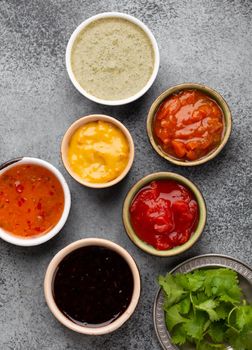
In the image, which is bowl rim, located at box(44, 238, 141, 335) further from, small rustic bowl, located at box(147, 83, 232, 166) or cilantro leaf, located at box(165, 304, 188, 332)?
small rustic bowl, located at box(147, 83, 232, 166)

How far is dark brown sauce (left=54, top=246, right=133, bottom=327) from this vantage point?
2842mm

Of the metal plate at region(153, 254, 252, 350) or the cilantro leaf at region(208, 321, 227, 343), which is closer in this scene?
the cilantro leaf at region(208, 321, 227, 343)

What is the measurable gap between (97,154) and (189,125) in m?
0.37

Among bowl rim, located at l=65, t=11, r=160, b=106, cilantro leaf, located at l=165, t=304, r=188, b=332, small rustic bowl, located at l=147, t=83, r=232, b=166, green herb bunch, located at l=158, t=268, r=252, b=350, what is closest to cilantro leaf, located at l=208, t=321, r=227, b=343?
green herb bunch, located at l=158, t=268, r=252, b=350

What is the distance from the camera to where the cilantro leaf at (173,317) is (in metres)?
2.78

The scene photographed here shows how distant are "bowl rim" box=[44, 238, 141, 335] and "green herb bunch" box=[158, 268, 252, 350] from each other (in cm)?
11

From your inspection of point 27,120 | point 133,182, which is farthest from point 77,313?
point 27,120

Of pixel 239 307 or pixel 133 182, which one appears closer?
pixel 239 307

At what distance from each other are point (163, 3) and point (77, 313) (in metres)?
1.29

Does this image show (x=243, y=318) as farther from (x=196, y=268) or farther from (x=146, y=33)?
(x=146, y=33)

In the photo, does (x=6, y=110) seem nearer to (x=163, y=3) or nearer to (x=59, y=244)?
(x=59, y=244)

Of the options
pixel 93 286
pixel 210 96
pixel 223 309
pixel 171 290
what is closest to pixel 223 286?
pixel 223 309

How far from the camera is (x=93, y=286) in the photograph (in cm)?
284

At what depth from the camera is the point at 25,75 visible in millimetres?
3035
